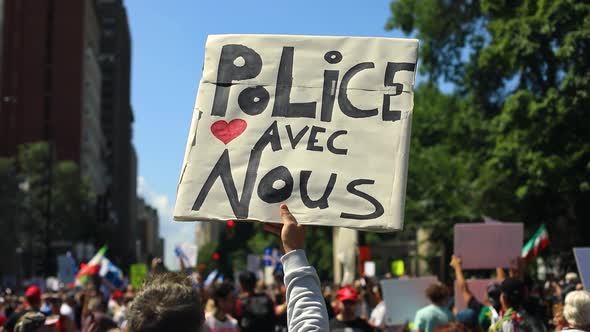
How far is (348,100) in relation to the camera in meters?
4.17

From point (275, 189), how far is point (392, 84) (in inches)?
28.6

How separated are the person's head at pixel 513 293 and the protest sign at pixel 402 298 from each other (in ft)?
11.9

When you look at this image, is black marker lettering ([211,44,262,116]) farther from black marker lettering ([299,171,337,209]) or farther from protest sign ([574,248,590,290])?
protest sign ([574,248,590,290])

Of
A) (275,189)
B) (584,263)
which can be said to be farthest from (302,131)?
(584,263)

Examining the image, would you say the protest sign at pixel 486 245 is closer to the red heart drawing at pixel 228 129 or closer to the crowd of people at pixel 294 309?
the crowd of people at pixel 294 309

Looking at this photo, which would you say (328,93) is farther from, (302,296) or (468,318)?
(468,318)

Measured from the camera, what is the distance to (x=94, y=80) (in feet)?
335

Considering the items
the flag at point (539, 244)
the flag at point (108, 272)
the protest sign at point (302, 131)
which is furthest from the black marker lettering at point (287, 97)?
the flag at point (108, 272)

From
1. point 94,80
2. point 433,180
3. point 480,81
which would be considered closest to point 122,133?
point 94,80

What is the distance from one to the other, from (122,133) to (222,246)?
2379cm

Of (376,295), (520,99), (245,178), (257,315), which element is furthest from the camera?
(520,99)

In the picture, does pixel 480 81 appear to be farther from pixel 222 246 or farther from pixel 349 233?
pixel 222 246

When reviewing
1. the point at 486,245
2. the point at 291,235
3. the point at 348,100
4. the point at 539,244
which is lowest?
the point at 539,244

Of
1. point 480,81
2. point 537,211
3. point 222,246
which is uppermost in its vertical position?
point 480,81
